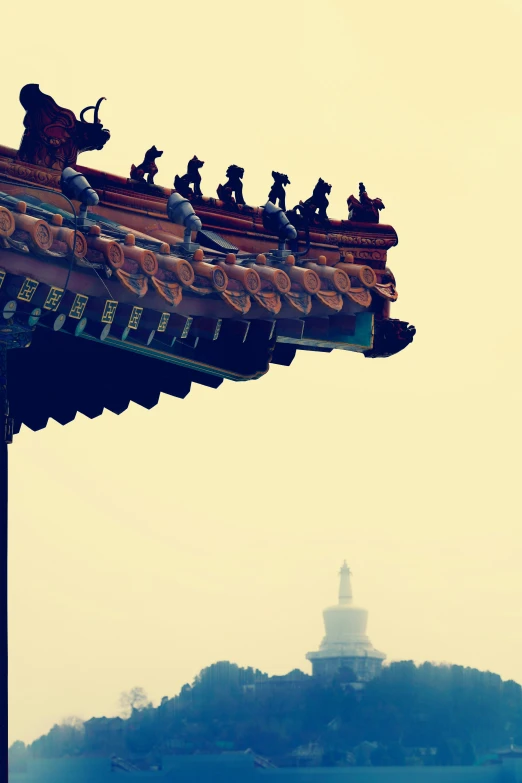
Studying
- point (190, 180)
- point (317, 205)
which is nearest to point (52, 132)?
point (190, 180)

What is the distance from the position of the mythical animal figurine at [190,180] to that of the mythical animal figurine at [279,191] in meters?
0.47

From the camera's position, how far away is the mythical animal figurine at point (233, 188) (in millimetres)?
9148

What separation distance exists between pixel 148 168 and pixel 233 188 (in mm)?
662

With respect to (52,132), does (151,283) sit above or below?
below

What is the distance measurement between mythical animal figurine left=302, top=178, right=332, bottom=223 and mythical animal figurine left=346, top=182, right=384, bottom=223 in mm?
217

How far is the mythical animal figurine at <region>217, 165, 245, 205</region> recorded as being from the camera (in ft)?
30.0

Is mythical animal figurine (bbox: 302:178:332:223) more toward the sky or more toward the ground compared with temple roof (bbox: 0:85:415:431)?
more toward the sky

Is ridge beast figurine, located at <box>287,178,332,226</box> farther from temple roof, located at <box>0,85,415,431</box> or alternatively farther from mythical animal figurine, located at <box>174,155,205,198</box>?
mythical animal figurine, located at <box>174,155,205,198</box>

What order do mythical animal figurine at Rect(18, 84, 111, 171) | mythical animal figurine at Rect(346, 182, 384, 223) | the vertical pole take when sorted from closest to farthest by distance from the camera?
the vertical pole, mythical animal figurine at Rect(18, 84, 111, 171), mythical animal figurine at Rect(346, 182, 384, 223)

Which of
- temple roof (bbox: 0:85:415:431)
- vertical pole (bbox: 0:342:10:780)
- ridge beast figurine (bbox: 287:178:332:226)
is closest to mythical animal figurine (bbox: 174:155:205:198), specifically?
temple roof (bbox: 0:85:415:431)

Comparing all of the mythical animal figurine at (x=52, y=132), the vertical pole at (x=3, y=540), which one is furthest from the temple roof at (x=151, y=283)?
the vertical pole at (x=3, y=540)

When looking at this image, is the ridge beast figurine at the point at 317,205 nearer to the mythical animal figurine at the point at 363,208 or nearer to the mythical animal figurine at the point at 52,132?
the mythical animal figurine at the point at 363,208

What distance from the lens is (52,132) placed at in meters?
8.34

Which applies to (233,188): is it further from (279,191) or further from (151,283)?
(151,283)
